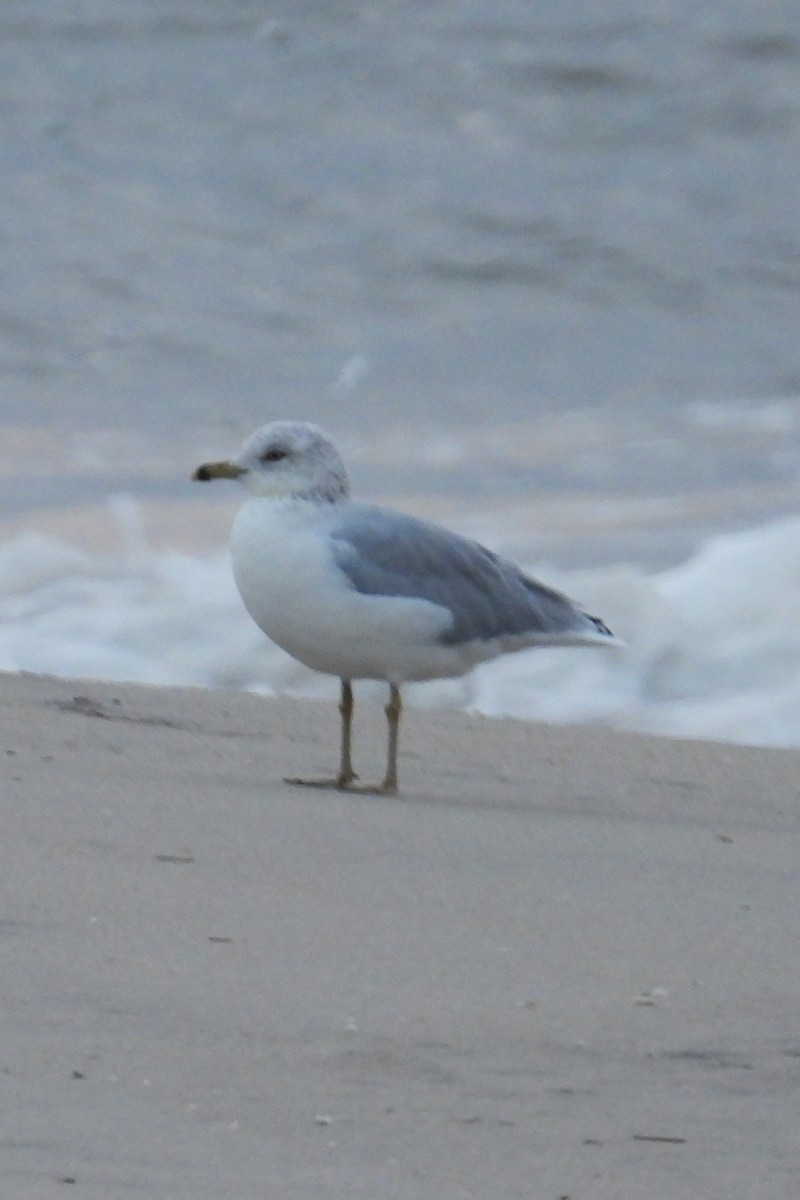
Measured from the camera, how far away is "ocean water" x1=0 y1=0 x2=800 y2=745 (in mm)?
7879

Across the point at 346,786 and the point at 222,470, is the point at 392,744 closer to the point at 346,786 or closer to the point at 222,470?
the point at 346,786

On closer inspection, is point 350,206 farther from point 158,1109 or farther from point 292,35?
point 158,1109

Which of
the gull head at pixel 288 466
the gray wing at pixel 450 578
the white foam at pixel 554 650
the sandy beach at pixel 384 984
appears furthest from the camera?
the white foam at pixel 554 650

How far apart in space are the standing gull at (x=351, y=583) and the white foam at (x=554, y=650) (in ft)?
5.02

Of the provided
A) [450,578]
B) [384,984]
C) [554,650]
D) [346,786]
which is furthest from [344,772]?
[554,650]

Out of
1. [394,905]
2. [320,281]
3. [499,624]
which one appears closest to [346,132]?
[320,281]

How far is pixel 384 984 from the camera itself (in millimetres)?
3260

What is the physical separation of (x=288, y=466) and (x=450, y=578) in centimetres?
43

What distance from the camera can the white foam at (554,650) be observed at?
22.7ft

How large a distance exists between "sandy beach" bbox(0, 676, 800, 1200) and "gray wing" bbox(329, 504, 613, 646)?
385 mm

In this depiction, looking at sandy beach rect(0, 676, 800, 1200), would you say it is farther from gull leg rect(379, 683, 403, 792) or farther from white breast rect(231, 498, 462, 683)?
white breast rect(231, 498, 462, 683)

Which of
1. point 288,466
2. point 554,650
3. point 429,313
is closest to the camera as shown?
point 288,466

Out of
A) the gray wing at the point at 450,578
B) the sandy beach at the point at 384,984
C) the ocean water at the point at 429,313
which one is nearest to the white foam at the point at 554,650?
the ocean water at the point at 429,313

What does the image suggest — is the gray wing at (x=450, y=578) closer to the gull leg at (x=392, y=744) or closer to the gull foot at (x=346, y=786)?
the gull leg at (x=392, y=744)
